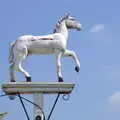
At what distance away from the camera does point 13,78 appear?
9.75m

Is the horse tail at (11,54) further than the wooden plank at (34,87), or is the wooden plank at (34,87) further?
the horse tail at (11,54)

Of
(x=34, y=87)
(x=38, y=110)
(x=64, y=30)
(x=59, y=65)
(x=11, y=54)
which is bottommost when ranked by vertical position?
(x=38, y=110)

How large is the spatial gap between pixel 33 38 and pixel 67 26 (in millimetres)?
833

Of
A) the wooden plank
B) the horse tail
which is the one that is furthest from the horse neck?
the wooden plank

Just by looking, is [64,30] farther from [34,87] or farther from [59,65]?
[34,87]

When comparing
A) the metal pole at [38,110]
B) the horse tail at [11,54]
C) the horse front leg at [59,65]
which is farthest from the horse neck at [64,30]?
the metal pole at [38,110]

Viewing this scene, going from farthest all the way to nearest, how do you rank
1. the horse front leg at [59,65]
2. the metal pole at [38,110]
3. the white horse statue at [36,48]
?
the white horse statue at [36,48] → the horse front leg at [59,65] → the metal pole at [38,110]

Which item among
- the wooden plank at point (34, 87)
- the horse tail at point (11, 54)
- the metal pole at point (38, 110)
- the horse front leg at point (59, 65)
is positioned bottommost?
the metal pole at point (38, 110)

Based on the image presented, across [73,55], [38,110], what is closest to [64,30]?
[73,55]

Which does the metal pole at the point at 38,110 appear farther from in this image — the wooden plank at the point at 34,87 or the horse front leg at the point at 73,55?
the horse front leg at the point at 73,55

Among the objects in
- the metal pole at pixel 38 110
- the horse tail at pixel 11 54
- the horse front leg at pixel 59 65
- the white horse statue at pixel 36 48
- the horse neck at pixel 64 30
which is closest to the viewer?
the metal pole at pixel 38 110

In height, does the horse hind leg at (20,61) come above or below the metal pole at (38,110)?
above

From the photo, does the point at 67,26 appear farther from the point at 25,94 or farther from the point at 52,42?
the point at 25,94

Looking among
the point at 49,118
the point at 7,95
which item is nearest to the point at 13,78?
the point at 7,95
